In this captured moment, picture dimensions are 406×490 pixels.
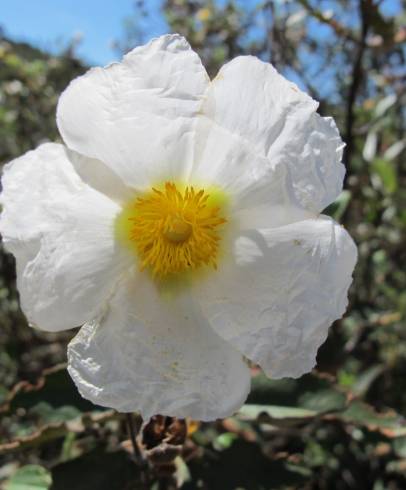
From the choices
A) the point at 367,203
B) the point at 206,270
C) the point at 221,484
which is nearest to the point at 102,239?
the point at 206,270

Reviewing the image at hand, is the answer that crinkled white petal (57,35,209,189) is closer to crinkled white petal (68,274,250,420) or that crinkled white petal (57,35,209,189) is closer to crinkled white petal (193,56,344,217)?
crinkled white petal (193,56,344,217)

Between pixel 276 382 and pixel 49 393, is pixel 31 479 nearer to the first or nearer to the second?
pixel 49 393

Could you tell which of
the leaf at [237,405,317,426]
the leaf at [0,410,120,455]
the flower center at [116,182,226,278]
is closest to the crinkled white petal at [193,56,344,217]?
the flower center at [116,182,226,278]

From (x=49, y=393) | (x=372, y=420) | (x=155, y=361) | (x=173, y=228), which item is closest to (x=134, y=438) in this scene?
(x=155, y=361)

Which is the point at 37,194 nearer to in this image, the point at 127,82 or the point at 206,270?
the point at 127,82

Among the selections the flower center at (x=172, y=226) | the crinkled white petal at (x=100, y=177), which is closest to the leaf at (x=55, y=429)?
the flower center at (x=172, y=226)

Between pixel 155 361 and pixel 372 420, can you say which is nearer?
pixel 155 361
